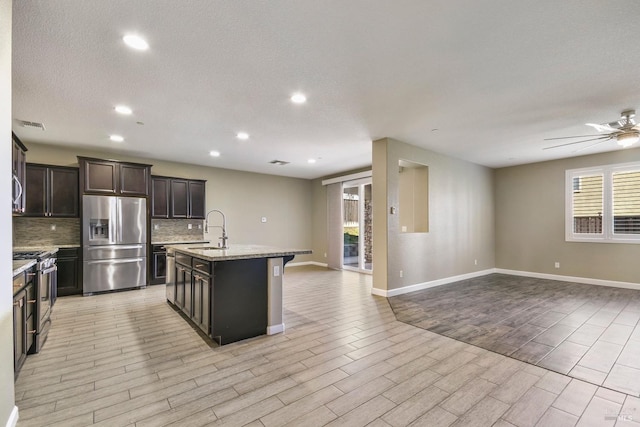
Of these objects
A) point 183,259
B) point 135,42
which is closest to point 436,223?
point 183,259

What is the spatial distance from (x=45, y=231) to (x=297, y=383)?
18.8ft

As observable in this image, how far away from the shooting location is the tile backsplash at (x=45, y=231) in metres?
5.05

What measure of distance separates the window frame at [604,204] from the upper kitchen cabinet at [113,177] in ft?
29.2

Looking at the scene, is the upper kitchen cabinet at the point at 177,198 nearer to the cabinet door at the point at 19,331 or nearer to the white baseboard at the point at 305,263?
the white baseboard at the point at 305,263

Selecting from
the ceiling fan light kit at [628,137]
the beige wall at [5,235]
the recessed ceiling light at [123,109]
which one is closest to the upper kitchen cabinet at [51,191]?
the recessed ceiling light at [123,109]

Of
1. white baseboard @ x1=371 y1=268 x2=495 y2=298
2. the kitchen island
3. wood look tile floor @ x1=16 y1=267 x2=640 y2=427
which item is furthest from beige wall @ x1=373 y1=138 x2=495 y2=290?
the kitchen island

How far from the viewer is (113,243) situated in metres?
5.34

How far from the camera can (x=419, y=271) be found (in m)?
5.50

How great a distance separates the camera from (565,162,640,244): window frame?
5633mm

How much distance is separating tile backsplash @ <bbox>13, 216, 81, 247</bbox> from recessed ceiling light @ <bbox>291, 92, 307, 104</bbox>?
4914mm

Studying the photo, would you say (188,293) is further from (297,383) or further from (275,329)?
(297,383)

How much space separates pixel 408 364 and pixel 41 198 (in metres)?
6.31

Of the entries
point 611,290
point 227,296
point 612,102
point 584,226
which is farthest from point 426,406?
point 584,226

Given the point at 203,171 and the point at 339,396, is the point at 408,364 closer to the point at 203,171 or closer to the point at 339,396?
the point at 339,396
